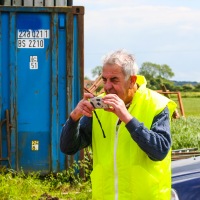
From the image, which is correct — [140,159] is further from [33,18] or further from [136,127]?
[33,18]

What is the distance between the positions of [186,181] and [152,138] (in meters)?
→ 1.52

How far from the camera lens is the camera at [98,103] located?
12.1ft

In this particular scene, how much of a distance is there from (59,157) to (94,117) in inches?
216

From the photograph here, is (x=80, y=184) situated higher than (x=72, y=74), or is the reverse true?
(x=72, y=74)

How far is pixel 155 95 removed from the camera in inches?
156

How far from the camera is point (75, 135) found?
391 cm

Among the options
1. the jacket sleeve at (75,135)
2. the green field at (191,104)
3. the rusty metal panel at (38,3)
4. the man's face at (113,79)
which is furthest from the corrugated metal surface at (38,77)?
the green field at (191,104)

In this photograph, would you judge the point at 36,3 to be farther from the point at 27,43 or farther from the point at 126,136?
the point at 126,136

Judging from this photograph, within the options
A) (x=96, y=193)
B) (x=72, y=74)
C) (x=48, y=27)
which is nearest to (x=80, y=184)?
(x=72, y=74)

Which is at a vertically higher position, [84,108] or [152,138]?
[84,108]

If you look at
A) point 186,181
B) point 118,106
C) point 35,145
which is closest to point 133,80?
point 118,106

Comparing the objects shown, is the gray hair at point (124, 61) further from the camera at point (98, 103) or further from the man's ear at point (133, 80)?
the camera at point (98, 103)

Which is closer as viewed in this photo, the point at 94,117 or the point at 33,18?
→ the point at 94,117

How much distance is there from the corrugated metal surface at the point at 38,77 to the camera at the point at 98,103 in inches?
215
